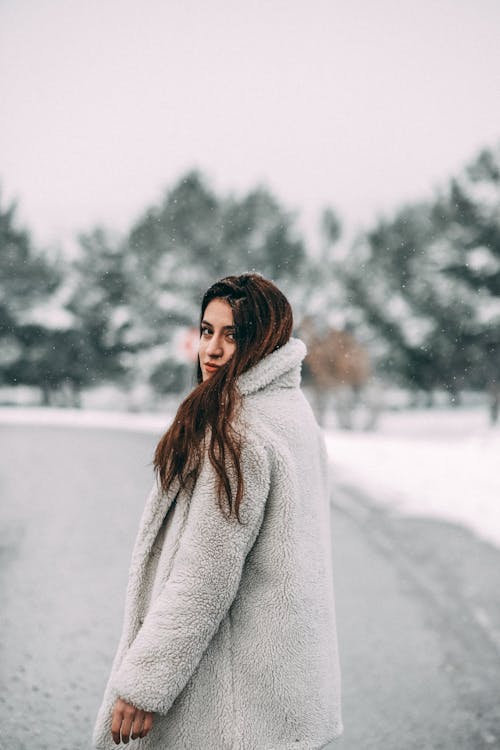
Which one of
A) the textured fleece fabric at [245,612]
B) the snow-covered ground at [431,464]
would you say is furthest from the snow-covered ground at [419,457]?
the textured fleece fabric at [245,612]

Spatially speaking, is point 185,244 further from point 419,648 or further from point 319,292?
point 419,648

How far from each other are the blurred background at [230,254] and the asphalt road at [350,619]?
0.03m

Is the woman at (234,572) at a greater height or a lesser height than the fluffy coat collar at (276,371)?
lesser

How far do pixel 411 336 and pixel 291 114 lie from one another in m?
13.8

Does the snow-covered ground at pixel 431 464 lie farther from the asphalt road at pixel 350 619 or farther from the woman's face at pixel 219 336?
the woman's face at pixel 219 336

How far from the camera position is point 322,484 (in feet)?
5.43

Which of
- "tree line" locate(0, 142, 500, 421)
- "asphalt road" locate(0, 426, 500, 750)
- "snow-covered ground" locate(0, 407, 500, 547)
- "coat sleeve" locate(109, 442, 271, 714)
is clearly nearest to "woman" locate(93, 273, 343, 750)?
"coat sleeve" locate(109, 442, 271, 714)

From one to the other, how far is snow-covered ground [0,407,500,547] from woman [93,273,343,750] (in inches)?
212

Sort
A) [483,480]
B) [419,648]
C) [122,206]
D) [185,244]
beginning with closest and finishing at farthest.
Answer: [419,648]
[483,480]
[122,206]
[185,244]

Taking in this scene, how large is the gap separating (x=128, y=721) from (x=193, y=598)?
258 mm

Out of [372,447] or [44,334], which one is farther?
[372,447]

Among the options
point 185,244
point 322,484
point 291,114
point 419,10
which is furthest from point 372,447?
A: point 322,484

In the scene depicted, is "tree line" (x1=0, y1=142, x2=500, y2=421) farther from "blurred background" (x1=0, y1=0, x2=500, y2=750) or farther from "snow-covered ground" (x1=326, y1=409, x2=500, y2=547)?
"snow-covered ground" (x1=326, y1=409, x2=500, y2=547)

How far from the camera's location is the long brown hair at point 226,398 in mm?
1368
